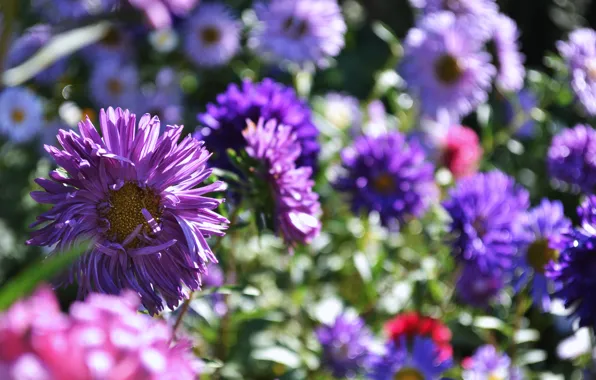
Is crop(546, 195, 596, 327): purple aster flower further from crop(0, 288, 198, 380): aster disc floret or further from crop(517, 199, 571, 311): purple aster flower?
crop(0, 288, 198, 380): aster disc floret

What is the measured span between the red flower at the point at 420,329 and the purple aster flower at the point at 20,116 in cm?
94

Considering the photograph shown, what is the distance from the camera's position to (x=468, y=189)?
1153 millimetres

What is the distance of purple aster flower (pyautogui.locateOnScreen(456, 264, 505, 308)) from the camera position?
1.22 m

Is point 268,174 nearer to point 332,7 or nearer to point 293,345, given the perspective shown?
point 293,345

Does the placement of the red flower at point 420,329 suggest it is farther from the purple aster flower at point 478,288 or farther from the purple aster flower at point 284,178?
the purple aster flower at point 284,178

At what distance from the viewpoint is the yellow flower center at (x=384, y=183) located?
1246 millimetres

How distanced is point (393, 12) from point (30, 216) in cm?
140

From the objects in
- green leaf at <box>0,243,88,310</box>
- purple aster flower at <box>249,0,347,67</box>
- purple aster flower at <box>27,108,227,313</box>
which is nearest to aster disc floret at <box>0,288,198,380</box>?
green leaf at <box>0,243,88,310</box>

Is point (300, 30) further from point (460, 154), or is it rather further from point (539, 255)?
point (539, 255)

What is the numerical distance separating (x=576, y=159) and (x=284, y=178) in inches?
26.5

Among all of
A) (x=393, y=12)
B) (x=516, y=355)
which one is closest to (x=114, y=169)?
(x=516, y=355)

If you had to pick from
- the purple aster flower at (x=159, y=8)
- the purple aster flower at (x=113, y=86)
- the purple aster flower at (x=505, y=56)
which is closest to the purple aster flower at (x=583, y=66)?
the purple aster flower at (x=505, y=56)

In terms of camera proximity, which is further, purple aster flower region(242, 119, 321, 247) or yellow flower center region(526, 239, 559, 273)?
yellow flower center region(526, 239, 559, 273)

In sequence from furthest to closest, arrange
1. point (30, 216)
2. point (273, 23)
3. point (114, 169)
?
point (30, 216) < point (273, 23) < point (114, 169)
